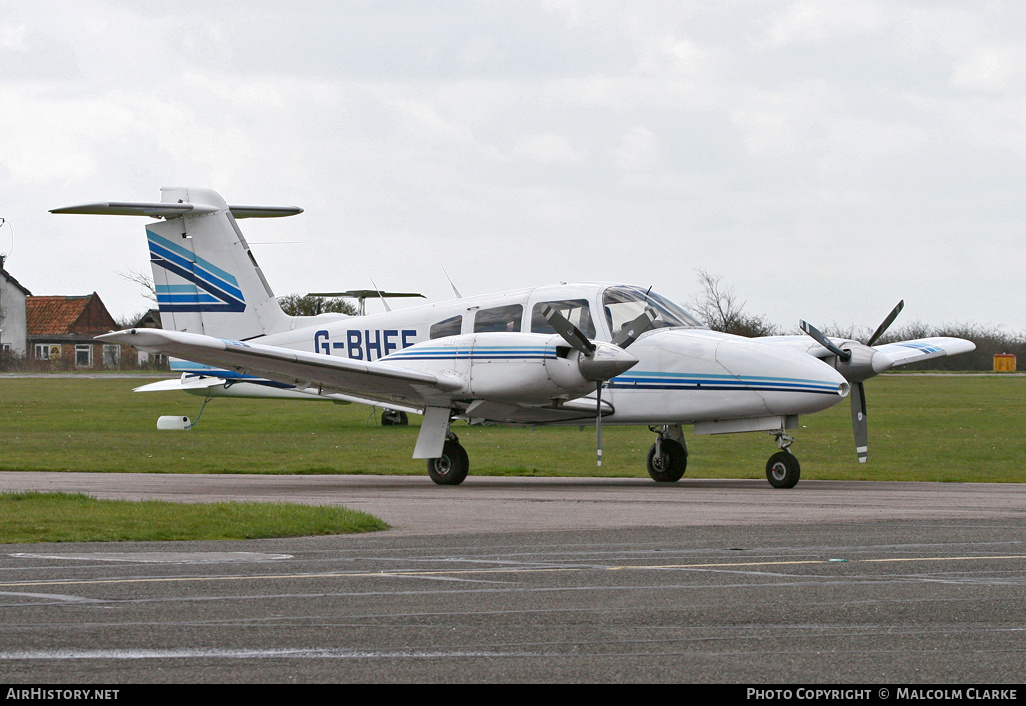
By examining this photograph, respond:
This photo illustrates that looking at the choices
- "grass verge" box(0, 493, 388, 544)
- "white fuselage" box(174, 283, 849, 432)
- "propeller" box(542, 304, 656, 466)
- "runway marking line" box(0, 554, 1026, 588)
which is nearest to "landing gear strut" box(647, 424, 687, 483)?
"white fuselage" box(174, 283, 849, 432)

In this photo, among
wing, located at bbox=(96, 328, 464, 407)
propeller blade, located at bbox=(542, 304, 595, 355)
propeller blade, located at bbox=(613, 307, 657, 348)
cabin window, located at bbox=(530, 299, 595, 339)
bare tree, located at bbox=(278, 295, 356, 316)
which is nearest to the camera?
wing, located at bbox=(96, 328, 464, 407)

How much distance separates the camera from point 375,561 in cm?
981

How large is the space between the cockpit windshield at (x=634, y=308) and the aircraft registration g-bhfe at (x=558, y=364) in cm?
2

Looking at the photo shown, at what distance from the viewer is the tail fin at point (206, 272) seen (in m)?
21.7

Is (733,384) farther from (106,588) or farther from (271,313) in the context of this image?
(106,588)

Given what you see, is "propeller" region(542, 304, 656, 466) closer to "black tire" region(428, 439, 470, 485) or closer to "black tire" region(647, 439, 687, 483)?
"black tire" region(428, 439, 470, 485)

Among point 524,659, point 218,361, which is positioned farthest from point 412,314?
point 524,659

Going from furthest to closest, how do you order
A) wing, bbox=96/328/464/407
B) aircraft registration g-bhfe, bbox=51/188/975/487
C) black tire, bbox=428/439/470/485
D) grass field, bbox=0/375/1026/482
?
1. grass field, bbox=0/375/1026/482
2. black tire, bbox=428/439/470/485
3. aircraft registration g-bhfe, bbox=51/188/975/487
4. wing, bbox=96/328/464/407

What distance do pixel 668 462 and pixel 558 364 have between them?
11.0ft

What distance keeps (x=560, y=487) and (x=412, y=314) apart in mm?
3882

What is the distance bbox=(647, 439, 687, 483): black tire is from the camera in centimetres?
1980

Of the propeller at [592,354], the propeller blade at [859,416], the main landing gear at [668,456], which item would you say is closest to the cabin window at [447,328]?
the propeller at [592,354]

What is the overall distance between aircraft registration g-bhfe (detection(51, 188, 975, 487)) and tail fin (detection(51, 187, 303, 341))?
0.39 ft
